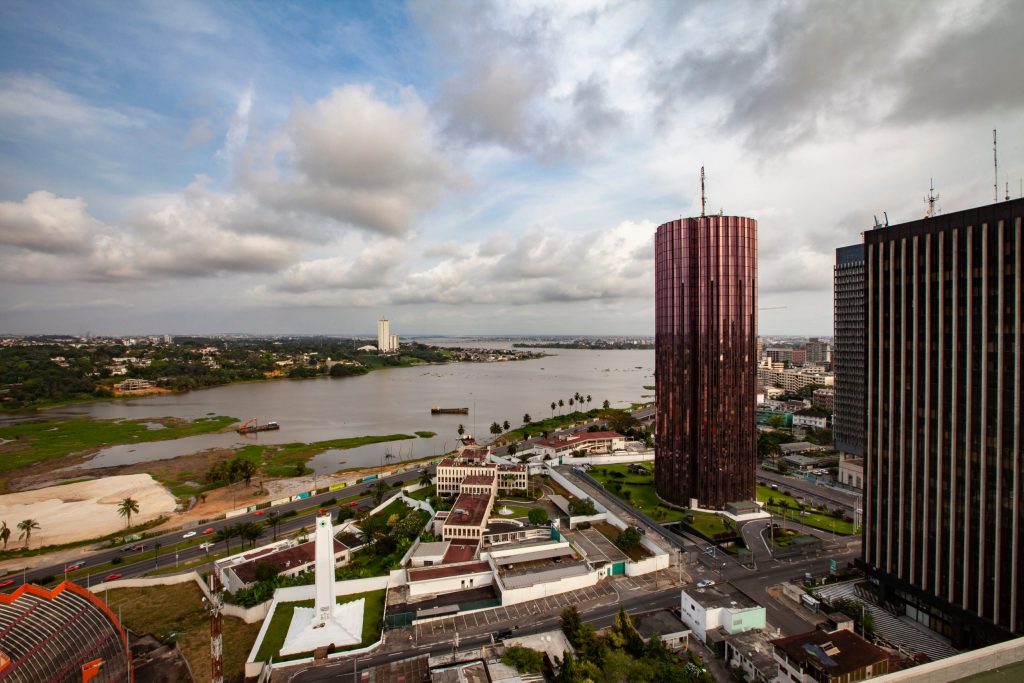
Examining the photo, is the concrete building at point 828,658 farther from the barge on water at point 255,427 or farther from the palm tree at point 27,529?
the barge on water at point 255,427

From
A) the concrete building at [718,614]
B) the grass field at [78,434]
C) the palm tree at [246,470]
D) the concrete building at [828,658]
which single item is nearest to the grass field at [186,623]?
the palm tree at [246,470]

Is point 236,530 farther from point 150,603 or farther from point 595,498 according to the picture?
point 595,498

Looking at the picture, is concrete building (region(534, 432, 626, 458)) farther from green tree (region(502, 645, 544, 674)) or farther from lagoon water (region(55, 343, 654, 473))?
green tree (region(502, 645, 544, 674))

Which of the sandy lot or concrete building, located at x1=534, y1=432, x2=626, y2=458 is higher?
concrete building, located at x1=534, y1=432, x2=626, y2=458

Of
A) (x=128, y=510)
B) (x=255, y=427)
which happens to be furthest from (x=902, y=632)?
(x=255, y=427)

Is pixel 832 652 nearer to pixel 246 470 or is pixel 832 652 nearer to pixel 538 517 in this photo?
pixel 538 517

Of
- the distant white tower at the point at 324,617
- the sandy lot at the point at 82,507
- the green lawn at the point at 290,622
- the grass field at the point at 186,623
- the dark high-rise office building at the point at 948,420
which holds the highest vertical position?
the dark high-rise office building at the point at 948,420

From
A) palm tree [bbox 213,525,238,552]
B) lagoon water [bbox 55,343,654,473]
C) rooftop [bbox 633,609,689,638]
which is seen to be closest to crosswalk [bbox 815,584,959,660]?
rooftop [bbox 633,609,689,638]
